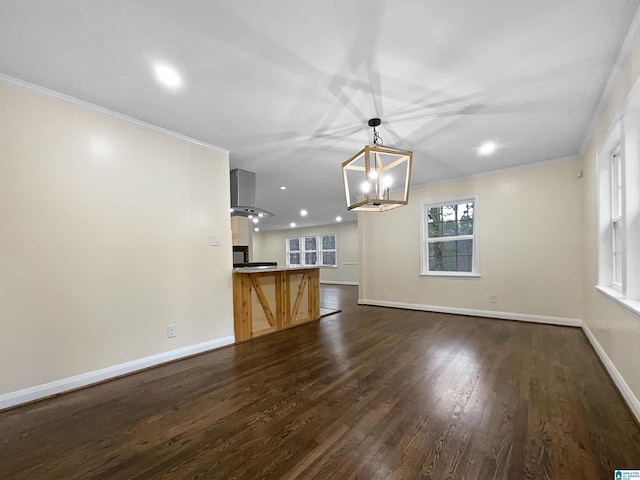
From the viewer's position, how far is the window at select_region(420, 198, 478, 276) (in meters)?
5.02

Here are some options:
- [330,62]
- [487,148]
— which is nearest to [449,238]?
[487,148]

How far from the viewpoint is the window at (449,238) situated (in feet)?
16.5

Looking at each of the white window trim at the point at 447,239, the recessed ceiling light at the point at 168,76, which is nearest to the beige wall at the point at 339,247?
the white window trim at the point at 447,239

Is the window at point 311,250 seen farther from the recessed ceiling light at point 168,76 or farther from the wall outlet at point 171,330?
the recessed ceiling light at point 168,76

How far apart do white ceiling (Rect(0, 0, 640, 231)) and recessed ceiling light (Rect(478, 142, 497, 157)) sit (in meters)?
0.27

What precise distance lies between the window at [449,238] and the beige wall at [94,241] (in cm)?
400

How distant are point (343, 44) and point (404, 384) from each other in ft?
8.69

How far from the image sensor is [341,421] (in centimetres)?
184

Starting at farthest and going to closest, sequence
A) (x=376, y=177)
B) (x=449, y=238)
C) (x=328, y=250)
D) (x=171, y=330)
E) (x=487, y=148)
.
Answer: (x=328, y=250) → (x=449, y=238) → (x=487, y=148) → (x=171, y=330) → (x=376, y=177)

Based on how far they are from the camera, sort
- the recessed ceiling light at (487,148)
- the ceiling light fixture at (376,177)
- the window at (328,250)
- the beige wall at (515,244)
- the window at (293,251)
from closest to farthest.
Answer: the ceiling light fixture at (376,177)
the recessed ceiling light at (487,148)
the beige wall at (515,244)
the window at (328,250)
the window at (293,251)

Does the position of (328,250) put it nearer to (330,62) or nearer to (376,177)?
(376,177)

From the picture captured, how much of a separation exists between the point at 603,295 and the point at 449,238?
2609 mm

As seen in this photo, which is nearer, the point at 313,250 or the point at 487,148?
the point at 487,148

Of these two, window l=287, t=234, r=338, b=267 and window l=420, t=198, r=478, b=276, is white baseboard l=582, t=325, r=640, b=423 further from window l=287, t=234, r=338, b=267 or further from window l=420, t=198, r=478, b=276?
window l=287, t=234, r=338, b=267
